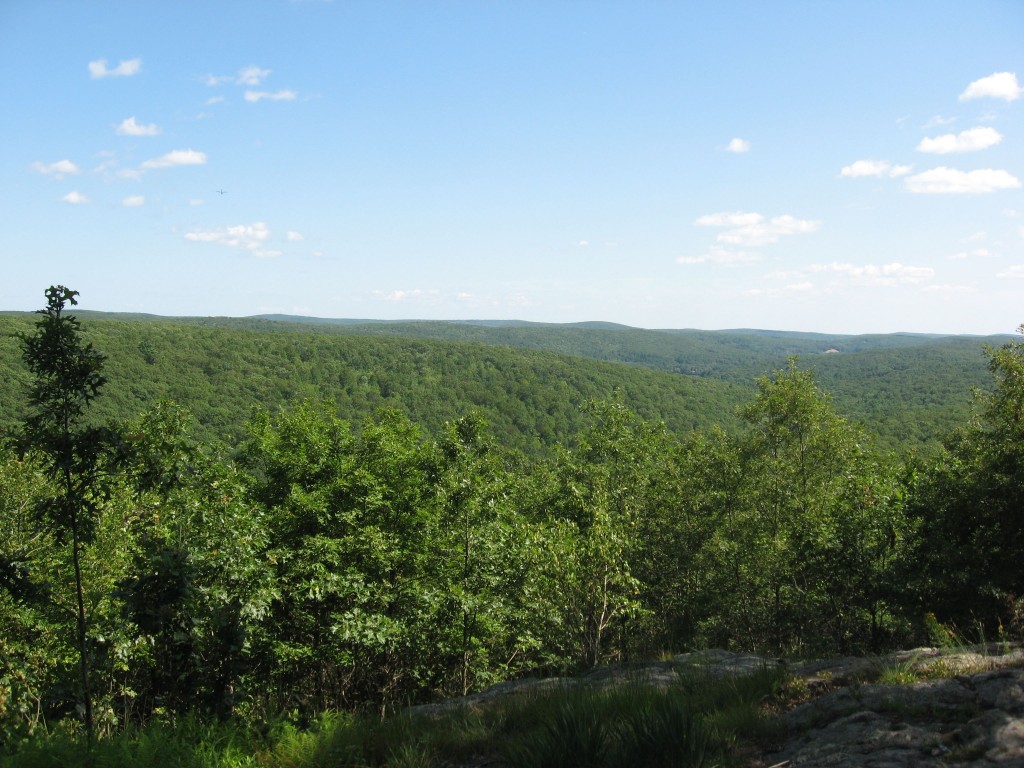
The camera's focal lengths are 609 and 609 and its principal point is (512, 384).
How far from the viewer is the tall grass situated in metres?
4.57

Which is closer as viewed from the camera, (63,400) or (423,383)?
(63,400)

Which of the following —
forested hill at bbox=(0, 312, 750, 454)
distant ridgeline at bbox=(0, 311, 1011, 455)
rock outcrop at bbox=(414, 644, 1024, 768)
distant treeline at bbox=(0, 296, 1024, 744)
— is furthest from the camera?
forested hill at bbox=(0, 312, 750, 454)

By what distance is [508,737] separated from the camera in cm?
569

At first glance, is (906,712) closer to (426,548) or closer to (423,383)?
(426,548)

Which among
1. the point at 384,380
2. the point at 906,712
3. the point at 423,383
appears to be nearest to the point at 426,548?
the point at 906,712

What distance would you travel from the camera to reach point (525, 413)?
131625mm

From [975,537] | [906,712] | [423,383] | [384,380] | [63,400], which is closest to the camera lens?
[906,712]

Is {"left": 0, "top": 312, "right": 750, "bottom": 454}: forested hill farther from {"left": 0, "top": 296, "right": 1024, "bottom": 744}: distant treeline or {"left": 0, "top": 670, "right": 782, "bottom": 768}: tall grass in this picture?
{"left": 0, "top": 670, "right": 782, "bottom": 768}: tall grass

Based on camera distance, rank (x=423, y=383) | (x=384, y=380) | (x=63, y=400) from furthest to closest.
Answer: (x=423, y=383), (x=384, y=380), (x=63, y=400)

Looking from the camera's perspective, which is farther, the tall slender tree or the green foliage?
the green foliage

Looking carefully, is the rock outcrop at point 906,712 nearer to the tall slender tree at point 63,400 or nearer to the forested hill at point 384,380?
the tall slender tree at point 63,400

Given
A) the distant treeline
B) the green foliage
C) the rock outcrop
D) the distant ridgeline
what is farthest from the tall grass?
the distant ridgeline

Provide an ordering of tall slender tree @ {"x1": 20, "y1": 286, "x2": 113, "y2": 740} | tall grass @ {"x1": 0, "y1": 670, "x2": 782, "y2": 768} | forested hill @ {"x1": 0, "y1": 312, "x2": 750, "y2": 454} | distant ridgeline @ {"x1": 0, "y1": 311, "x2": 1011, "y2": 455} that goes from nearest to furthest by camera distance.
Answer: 1. tall grass @ {"x1": 0, "y1": 670, "x2": 782, "y2": 768}
2. tall slender tree @ {"x1": 20, "y1": 286, "x2": 113, "y2": 740}
3. distant ridgeline @ {"x1": 0, "y1": 311, "x2": 1011, "y2": 455}
4. forested hill @ {"x1": 0, "y1": 312, "x2": 750, "y2": 454}

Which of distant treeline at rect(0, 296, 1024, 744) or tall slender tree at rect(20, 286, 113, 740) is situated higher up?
tall slender tree at rect(20, 286, 113, 740)
